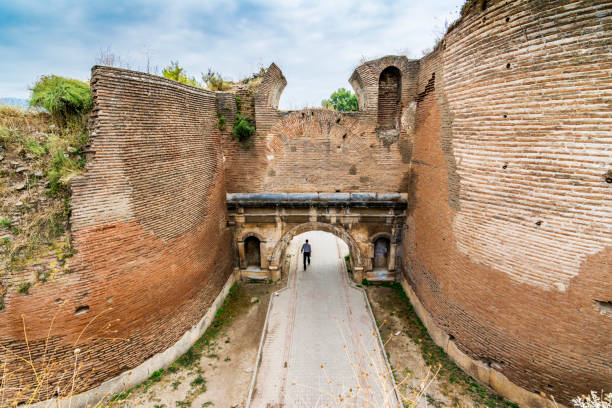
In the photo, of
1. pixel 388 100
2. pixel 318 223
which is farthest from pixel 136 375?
pixel 388 100

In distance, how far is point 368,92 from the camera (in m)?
10.1

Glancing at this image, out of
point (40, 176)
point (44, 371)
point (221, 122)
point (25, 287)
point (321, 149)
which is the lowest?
point (44, 371)

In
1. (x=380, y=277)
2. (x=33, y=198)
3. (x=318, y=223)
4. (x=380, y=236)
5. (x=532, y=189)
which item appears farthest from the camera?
(x=380, y=277)

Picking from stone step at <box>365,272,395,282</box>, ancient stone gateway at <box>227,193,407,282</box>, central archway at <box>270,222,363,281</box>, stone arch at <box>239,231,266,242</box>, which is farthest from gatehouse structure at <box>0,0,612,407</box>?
central archway at <box>270,222,363,281</box>

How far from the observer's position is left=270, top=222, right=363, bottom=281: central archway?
11.1 meters

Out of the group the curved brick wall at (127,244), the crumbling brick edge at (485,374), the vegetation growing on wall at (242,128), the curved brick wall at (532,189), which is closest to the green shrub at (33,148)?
the curved brick wall at (127,244)

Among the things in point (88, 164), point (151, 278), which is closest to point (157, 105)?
point (88, 164)

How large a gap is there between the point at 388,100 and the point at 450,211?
5.24 metres

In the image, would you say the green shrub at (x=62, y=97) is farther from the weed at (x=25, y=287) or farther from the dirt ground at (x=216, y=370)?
the dirt ground at (x=216, y=370)

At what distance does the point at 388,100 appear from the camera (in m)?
10.5

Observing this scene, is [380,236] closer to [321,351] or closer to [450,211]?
[450,211]

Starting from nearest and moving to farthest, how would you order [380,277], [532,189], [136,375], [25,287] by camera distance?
[25,287]
[532,189]
[136,375]
[380,277]

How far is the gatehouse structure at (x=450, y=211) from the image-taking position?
4.83m

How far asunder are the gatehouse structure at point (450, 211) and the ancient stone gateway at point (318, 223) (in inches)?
43.1
